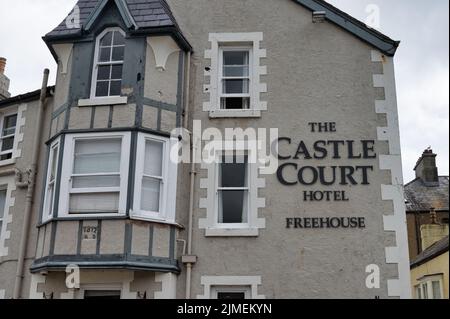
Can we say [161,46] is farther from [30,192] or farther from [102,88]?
[30,192]

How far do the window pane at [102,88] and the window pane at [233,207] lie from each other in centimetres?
348

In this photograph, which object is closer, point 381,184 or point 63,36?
point 381,184

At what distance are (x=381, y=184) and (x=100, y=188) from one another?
5938mm

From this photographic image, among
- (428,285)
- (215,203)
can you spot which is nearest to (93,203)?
(215,203)

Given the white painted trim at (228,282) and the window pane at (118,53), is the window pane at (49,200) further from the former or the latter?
the white painted trim at (228,282)

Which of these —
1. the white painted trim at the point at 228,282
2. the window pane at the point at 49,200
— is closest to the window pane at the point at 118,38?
the window pane at the point at 49,200

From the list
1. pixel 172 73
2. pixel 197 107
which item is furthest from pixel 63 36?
pixel 197 107

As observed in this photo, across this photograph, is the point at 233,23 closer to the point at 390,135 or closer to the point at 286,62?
the point at 286,62

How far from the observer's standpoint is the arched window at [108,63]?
1212 cm

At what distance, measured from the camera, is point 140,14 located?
12445 mm

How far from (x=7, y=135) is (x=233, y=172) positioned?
6.15m

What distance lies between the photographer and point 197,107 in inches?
485

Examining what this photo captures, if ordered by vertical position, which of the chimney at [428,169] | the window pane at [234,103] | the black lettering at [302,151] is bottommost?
the black lettering at [302,151]

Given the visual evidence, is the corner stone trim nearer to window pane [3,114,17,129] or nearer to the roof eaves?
window pane [3,114,17,129]
